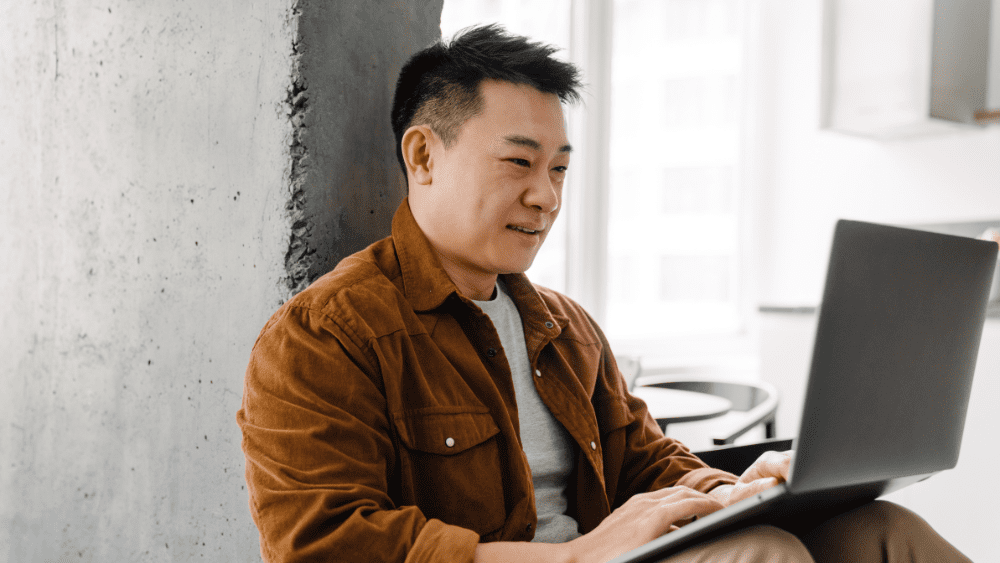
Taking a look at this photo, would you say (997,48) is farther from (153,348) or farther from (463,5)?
(153,348)

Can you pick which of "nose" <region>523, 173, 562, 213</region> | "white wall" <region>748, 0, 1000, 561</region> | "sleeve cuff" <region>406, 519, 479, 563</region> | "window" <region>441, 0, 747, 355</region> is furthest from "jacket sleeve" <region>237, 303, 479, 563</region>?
"window" <region>441, 0, 747, 355</region>

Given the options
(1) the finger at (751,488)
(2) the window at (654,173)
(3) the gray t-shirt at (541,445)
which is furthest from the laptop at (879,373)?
(2) the window at (654,173)

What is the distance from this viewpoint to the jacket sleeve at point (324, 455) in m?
0.90

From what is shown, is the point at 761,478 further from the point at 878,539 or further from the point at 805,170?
the point at 805,170

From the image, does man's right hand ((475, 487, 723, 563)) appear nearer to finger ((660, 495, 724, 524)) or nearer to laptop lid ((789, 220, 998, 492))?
finger ((660, 495, 724, 524))

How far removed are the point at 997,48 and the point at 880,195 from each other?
0.81m

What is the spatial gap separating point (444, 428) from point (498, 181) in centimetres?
40

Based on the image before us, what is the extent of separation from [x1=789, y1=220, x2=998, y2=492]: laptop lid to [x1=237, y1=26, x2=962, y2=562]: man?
14cm

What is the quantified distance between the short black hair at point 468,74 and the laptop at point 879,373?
64cm

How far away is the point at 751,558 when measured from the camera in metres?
0.84

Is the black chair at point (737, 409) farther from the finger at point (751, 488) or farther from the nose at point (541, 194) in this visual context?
the nose at point (541, 194)

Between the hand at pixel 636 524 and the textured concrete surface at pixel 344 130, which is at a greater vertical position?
the textured concrete surface at pixel 344 130

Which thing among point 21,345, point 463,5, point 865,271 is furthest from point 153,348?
point 463,5

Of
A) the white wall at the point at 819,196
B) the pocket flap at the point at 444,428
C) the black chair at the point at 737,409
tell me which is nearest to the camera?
the pocket flap at the point at 444,428
